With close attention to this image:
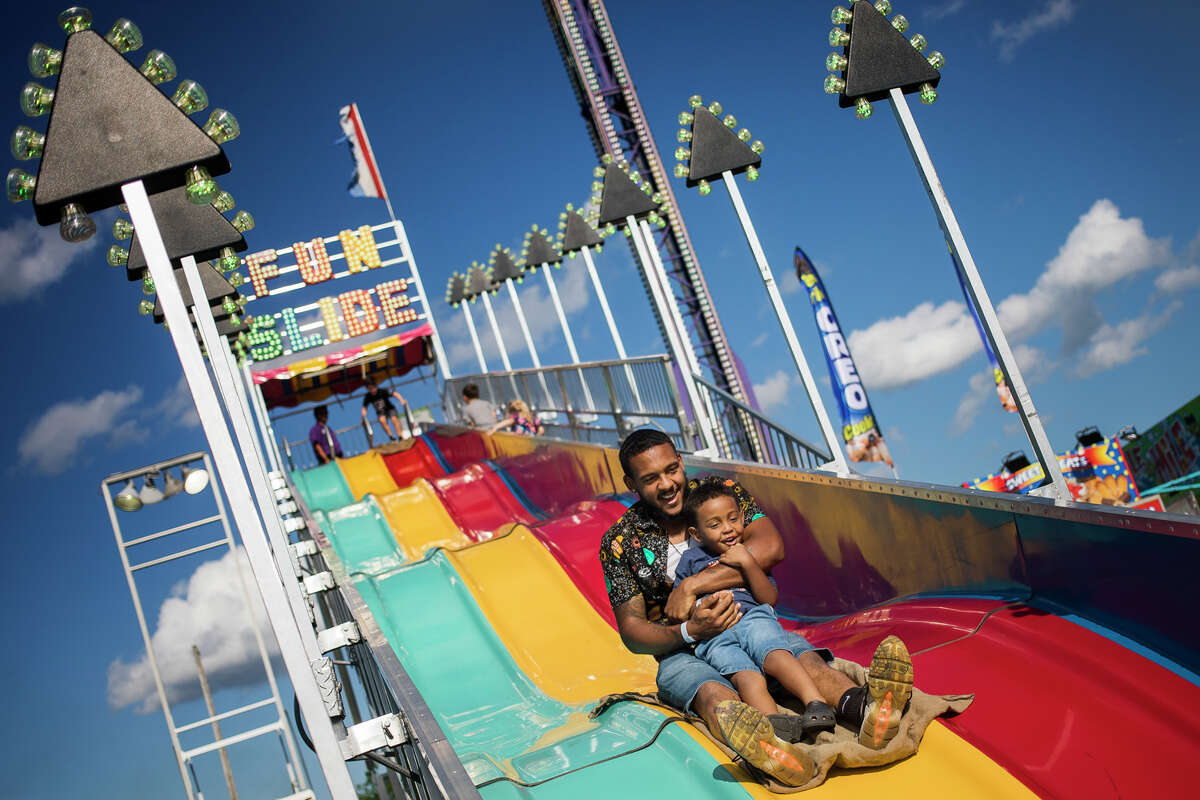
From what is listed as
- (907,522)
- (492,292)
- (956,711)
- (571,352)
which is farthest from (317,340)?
(956,711)

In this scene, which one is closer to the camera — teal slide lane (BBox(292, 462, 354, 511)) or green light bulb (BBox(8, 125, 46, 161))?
green light bulb (BBox(8, 125, 46, 161))

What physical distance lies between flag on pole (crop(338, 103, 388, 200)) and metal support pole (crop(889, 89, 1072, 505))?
1708 cm

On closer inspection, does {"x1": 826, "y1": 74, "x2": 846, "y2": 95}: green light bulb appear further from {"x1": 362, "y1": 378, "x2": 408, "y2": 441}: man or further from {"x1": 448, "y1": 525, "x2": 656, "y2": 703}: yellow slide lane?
{"x1": 362, "y1": 378, "x2": 408, "y2": 441}: man

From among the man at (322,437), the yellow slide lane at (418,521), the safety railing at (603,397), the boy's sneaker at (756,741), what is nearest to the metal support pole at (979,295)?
the boy's sneaker at (756,741)

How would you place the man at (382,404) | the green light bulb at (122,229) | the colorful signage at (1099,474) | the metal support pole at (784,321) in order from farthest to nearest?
1. the man at (382,404)
2. the colorful signage at (1099,474)
3. the metal support pole at (784,321)
4. the green light bulb at (122,229)

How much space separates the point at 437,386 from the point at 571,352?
7.13 m

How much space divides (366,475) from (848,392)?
27.0ft

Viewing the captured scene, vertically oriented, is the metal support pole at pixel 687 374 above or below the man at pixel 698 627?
above

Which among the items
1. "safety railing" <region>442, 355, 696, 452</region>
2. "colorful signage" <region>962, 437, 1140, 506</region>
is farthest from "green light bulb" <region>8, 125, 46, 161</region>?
"colorful signage" <region>962, 437, 1140, 506</region>

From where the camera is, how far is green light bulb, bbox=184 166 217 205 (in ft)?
10.4

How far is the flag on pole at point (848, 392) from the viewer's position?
53.3 ft

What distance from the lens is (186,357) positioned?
310cm

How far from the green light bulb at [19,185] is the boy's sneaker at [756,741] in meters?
2.80

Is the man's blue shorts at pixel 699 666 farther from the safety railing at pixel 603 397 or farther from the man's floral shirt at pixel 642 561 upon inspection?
the safety railing at pixel 603 397
